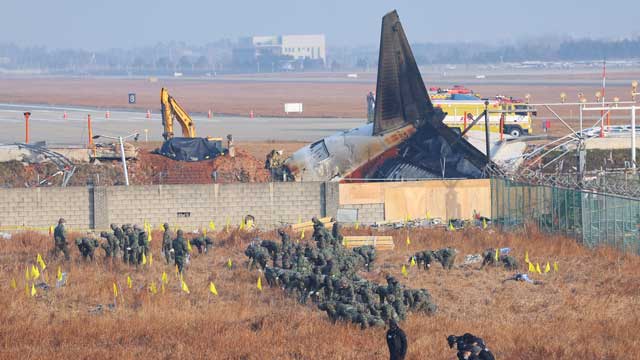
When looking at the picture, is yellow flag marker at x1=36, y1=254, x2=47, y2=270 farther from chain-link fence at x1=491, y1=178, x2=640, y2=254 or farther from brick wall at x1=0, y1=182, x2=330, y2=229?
chain-link fence at x1=491, y1=178, x2=640, y2=254

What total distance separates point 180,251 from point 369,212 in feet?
32.7

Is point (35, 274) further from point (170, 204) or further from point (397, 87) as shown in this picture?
point (397, 87)

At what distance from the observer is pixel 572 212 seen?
30.3 meters

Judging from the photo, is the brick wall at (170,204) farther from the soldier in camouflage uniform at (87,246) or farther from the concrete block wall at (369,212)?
the soldier in camouflage uniform at (87,246)

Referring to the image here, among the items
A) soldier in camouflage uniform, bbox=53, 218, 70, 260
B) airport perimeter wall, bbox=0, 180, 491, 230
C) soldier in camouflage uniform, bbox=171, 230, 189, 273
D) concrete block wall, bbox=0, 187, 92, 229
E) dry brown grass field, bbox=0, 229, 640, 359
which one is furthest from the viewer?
airport perimeter wall, bbox=0, 180, 491, 230

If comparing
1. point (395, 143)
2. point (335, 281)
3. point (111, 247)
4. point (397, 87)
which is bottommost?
point (335, 281)

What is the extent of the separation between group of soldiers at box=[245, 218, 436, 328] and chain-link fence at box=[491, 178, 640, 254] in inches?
233

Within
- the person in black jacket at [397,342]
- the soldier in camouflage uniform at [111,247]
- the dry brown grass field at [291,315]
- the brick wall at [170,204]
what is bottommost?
the dry brown grass field at [291,315]

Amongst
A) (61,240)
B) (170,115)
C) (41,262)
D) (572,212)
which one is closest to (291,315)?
(41,262)

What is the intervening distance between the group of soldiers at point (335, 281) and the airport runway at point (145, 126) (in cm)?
3346

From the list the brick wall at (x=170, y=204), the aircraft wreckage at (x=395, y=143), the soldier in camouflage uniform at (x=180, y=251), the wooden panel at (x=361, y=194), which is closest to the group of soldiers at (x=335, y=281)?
the soldier in camouflage uniform at (x=180, y=251)

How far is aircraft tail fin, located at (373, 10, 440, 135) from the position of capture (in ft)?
133

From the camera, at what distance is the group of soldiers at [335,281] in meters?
20.9

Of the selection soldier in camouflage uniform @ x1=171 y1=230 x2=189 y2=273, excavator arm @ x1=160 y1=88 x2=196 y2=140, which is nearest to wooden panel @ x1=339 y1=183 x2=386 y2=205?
soldier in camouflage uniform @ x1=171 y1=230 x2=189 y2=273
